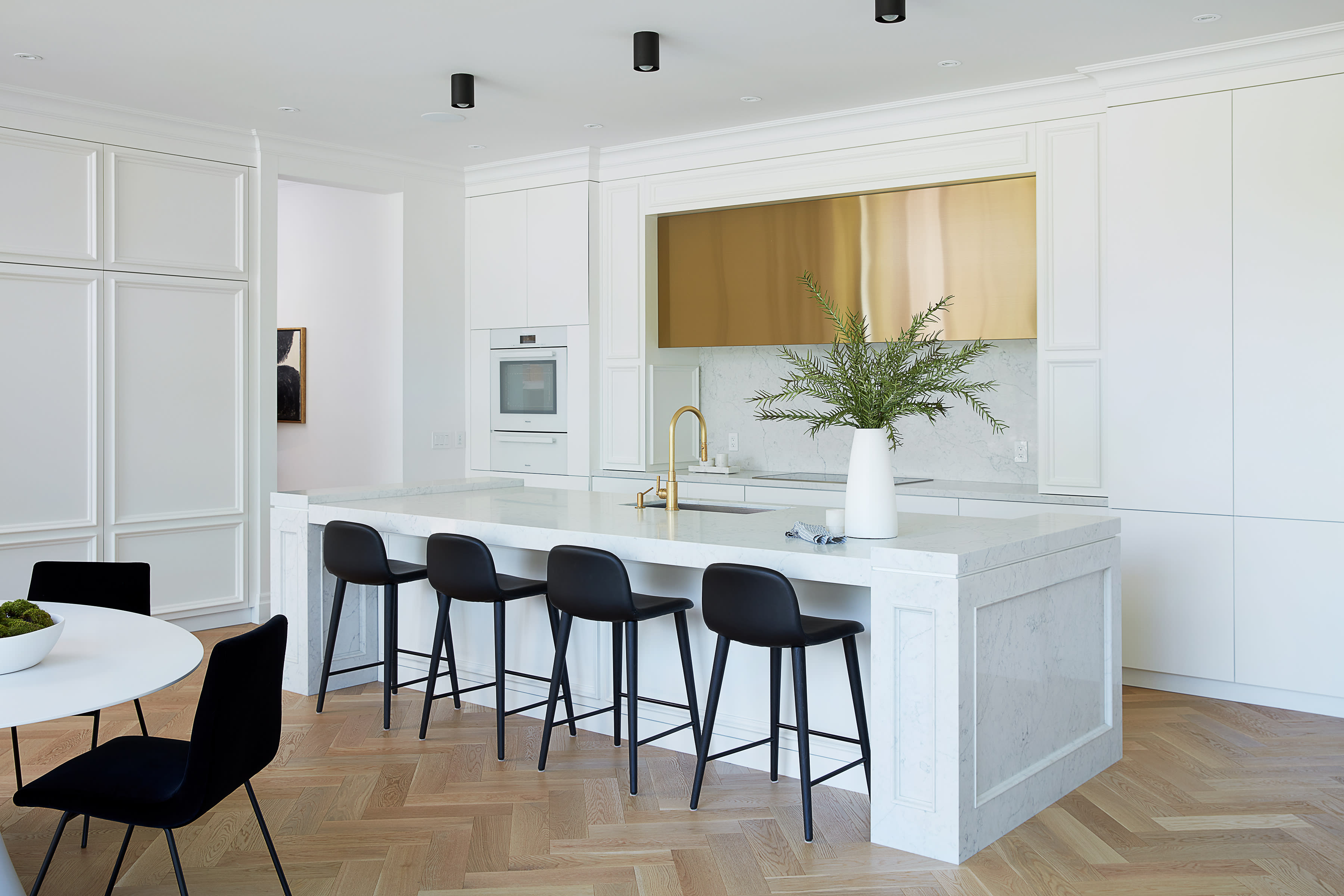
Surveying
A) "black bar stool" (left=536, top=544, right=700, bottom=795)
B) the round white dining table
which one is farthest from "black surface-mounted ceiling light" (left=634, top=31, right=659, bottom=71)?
the round white dining table

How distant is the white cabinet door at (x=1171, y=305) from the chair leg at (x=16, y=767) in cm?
415

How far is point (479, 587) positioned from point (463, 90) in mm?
2321

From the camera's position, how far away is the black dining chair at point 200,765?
2.23 m

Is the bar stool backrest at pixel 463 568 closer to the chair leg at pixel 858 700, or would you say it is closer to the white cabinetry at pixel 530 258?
the chair leg at pixel 858 700

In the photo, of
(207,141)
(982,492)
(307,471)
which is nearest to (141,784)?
(982,492)

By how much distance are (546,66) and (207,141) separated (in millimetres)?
2158

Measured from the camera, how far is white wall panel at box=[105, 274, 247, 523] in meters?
5.40

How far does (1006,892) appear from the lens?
2.70 m

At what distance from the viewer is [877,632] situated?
9.61 feet

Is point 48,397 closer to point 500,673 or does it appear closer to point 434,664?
point 434,664

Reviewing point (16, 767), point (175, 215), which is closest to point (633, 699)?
point (16, 767)

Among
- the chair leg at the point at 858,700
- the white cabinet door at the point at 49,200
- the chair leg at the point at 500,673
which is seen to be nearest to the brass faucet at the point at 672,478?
Result: the chair leg at the point at 500,673

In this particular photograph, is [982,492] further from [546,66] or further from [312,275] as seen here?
[312,275]

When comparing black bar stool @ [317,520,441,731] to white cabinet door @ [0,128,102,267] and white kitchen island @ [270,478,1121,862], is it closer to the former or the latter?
white kitchen island @ [270,478,1121,862]
